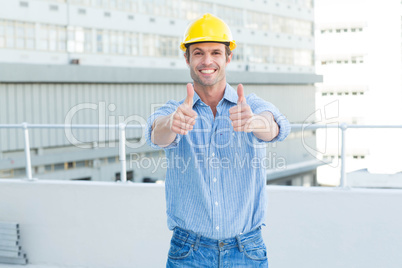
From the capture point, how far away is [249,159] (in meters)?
2.22

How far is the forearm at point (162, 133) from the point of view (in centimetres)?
208

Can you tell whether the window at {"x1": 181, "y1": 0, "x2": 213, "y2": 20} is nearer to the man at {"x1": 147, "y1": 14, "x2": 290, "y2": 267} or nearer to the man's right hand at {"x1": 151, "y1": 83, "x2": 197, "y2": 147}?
the man at {"x1": 147, "y1": 14, "x2": 290, "y2": 267}

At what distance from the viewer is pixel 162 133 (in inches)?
83.0

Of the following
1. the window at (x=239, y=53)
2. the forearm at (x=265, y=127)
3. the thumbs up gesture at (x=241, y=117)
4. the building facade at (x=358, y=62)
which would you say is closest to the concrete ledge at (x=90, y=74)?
the window at (x=239, y=53)

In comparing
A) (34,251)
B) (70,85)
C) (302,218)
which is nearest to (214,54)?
(302,218)

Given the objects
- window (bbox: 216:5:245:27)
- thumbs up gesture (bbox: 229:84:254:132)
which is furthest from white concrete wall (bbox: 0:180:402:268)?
window (bbox: 216:5:245:27)

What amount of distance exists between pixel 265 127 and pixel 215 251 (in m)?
0.60

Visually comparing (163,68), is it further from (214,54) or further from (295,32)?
(214,54)

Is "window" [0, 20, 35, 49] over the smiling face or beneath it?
over

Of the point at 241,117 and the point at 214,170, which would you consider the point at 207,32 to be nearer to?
the point at 241,117

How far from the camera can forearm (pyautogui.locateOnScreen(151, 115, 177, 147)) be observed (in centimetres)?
208

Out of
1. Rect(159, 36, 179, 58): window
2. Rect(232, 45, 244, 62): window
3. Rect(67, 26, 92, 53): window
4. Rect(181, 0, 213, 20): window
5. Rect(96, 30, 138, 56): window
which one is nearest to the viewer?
Rect(67, 26, 92, 53): window

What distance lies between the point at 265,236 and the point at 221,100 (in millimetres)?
2890

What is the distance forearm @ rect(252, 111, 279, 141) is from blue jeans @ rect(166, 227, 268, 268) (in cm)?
47
